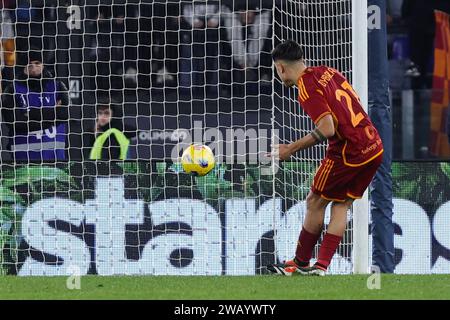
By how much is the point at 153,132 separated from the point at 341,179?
A: 520 cm

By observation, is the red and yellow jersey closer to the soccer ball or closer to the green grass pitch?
the green grass pitch

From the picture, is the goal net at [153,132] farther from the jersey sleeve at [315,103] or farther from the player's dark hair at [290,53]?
the jersey sleeve at [315,103]

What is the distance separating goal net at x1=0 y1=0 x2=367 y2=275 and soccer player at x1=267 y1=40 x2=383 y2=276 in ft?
3.45

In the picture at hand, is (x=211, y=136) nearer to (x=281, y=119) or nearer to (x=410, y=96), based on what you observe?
(x=281, y=119)

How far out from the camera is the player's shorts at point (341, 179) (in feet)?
33.4

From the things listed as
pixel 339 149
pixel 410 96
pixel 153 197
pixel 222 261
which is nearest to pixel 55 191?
pixel 153 197

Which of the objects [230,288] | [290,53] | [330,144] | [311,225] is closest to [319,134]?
[330,144]

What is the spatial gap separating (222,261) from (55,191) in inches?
69.4

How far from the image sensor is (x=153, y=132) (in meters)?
15.1

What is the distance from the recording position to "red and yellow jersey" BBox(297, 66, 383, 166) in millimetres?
9969

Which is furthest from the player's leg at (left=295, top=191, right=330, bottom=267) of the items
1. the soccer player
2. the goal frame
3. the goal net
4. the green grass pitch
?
the goal net

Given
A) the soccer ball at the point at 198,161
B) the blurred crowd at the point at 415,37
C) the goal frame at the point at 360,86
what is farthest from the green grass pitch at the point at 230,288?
the blurred crowd at the point at 415,37

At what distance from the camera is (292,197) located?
41.4 feet

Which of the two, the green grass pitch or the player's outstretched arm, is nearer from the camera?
the green grass pitch
